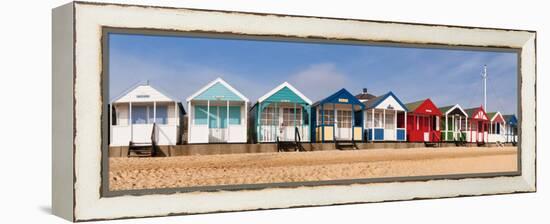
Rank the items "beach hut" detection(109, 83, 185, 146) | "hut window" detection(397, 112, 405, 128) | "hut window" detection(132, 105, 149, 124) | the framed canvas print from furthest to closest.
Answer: "hut window" detection(397, 112, 405, 128) < "hut window" detection(132, 105, 149, 124) < "beach hut" detection(109, 83, 185, 146) < the framed canvas print

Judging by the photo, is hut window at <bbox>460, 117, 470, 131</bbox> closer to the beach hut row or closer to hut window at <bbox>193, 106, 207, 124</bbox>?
the beach hut row

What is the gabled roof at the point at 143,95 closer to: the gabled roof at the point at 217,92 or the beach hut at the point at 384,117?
the gabled roof at the point at 217,92

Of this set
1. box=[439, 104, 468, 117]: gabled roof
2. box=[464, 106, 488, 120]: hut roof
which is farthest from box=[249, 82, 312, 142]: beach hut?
box=[464, 106, 488, 120]: hut roof

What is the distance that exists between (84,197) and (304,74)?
10.5 feet

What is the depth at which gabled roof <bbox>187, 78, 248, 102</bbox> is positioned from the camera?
28.6 ft

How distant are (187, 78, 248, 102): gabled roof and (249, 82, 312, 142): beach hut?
13.6 inches

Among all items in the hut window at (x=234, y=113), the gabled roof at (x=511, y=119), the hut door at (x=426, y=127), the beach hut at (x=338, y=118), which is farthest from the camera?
the gabled roof at (x=511, y=119)

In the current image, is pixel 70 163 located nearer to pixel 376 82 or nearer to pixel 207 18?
pixel 207 18

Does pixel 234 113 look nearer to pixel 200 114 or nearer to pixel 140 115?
pixel 200 114

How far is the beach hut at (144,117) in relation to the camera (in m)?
8.23

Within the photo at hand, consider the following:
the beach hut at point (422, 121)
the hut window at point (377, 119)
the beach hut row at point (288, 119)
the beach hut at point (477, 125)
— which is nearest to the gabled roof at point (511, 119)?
the beach hut row at point (288, 119)

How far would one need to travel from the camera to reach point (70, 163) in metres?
7.88

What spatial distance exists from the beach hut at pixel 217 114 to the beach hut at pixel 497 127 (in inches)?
154

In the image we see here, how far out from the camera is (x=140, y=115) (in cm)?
848
